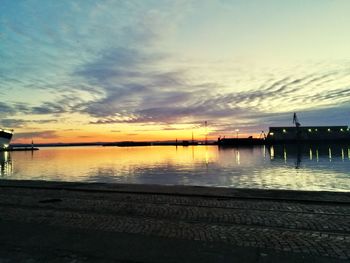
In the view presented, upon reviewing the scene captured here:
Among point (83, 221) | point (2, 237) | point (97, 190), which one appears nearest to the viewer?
point (2, 237)

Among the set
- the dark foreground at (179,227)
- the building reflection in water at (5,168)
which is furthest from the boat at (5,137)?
the dark foreground at (179,227)

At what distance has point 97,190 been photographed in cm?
1894

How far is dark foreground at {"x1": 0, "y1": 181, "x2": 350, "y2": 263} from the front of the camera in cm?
740

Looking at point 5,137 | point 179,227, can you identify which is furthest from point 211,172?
point 5,137

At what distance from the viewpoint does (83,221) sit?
10.9 m

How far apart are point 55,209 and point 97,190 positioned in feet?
18.8

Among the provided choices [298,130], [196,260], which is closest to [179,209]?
[196,260]

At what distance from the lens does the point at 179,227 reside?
9.88 metres

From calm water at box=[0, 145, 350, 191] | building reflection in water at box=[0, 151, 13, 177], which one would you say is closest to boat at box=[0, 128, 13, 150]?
building reflection in water at box=[0, 151, 13, 177]

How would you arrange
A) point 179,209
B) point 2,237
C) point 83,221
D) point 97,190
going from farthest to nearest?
point 97,190, point 179,209, point 83,221, point 2,237

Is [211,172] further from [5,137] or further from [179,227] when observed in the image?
[5,137]

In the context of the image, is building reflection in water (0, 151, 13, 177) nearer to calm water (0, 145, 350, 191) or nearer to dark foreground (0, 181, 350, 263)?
calm water (0, 145, 350, 191)

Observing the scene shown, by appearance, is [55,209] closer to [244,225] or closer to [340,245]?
[244,225]

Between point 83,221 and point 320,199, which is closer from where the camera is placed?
point 83,221
